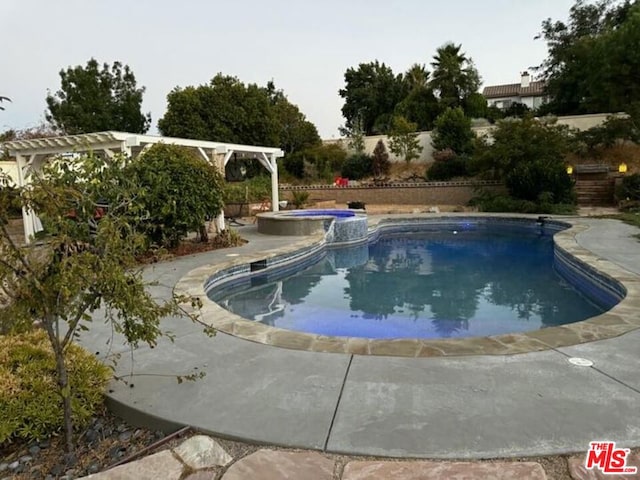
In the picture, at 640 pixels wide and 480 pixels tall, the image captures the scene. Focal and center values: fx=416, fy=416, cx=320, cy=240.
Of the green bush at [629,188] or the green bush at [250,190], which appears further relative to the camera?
the green bush at [250,190]

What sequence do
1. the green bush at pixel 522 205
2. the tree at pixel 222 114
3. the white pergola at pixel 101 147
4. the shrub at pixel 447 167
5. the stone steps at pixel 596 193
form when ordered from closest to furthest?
the white pergola at pixel 101 147 → the green bush at pixel 522 205 → the stone steps at pixel 596 193 → the shrub at pixel 447 167 → the tree at pixel 222 114

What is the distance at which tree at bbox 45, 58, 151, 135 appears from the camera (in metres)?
28.1

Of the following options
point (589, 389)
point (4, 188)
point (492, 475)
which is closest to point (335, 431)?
point (492, 475)

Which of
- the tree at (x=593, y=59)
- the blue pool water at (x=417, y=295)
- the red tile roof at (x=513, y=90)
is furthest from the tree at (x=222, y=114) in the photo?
the red tile roof at (x=513, y=90)

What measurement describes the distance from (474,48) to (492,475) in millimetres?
28979

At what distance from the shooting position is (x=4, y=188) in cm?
201

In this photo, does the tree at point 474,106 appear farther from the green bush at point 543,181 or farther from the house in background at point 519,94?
the house in background at point 519,94

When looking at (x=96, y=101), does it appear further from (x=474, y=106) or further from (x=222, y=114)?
(x=474, y=106)

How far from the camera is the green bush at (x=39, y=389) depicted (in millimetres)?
2377

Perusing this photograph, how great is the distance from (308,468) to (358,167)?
22.7 metres

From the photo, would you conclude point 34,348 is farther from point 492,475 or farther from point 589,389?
point 589,389

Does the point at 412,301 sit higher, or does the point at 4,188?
the point at 4,188

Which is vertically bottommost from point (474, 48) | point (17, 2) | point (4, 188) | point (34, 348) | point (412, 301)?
point (412, 301)

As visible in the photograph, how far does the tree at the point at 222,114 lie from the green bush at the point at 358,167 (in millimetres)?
4558
